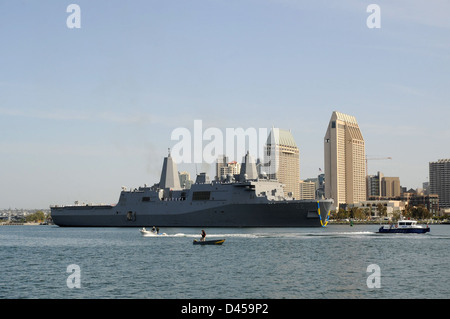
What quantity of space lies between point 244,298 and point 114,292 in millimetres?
7286

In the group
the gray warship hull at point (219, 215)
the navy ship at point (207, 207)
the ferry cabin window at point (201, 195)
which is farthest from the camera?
the ferry cabin window at point (201, 195)

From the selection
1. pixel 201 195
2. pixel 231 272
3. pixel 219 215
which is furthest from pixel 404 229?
pixel 231 272

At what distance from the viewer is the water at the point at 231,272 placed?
30.2 m

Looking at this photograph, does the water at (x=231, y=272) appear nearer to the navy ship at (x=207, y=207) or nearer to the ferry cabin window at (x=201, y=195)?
the navy ship at (x=207, y=207)

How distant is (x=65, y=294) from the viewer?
3014 centimetres

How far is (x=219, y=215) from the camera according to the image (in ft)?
343

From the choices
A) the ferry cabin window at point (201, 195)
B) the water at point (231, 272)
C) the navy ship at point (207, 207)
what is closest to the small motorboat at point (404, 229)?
the navy ship at point (207, 207)

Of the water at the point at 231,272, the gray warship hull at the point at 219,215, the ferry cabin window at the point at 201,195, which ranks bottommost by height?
the water at the point at 231,272

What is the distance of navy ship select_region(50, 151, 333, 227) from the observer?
99188 millimetres

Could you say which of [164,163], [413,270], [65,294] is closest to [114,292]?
[65,294]

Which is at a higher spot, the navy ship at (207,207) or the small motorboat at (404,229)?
the navy ship at (207,207)

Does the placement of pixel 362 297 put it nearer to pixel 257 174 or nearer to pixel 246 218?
pixel 246 218

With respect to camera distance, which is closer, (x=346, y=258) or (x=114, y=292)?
(x=114, y=292)

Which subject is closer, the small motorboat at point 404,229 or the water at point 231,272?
the water at point 231,272
